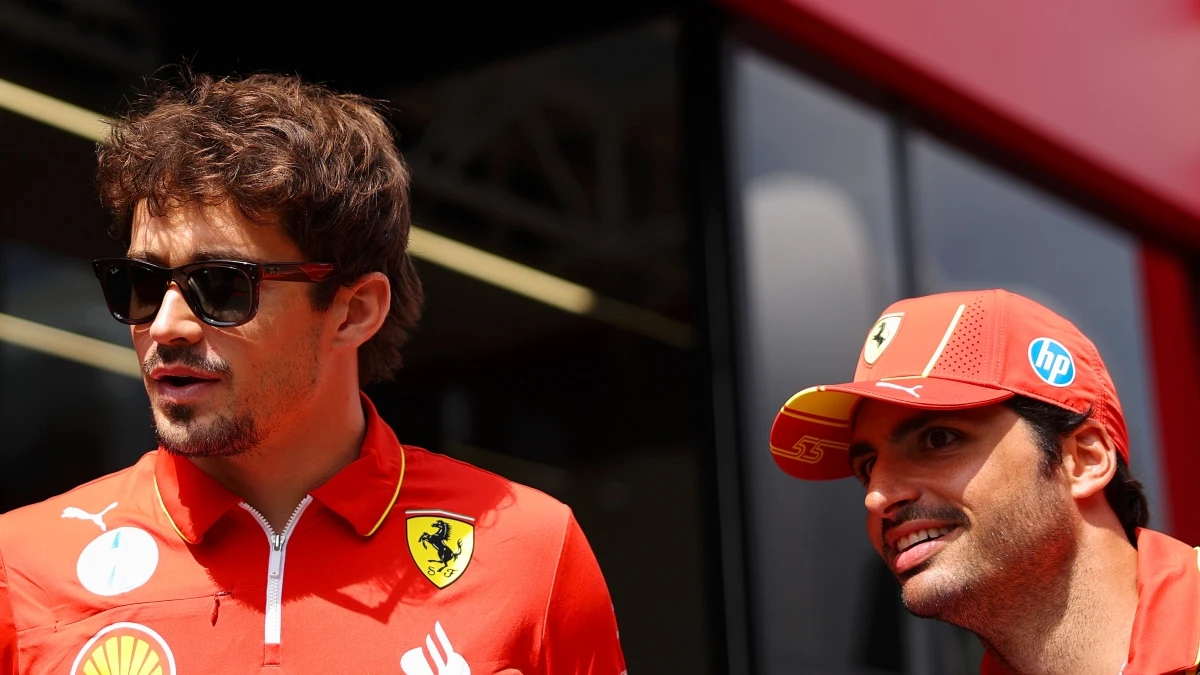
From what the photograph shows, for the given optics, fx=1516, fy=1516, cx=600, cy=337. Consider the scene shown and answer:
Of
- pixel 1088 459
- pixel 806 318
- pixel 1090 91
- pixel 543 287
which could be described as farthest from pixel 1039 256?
pixel 1088 459

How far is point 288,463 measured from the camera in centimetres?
277

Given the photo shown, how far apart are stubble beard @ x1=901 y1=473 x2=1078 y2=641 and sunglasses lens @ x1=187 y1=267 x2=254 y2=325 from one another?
1.28m

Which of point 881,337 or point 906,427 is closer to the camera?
point 906,427

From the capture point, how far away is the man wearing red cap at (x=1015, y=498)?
2.67 m

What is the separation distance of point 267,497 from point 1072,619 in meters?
1.46

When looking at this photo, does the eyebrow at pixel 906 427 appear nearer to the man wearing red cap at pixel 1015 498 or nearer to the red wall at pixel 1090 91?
the man wearing red cap at pixel 1015 498

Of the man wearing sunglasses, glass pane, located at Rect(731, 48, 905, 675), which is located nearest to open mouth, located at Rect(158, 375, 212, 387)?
the man wearing sunglasses

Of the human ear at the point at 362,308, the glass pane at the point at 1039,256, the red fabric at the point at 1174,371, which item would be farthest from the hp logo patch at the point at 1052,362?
the red fabric at the point at 1174,371

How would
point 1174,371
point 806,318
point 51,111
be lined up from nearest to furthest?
point 51,111 → point 806,318 → point 1174,371

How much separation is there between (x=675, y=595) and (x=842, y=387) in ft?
9.04

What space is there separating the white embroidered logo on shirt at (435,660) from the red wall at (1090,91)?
3.27 metres

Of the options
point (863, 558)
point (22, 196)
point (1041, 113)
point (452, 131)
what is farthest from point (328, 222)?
point (1041, 113)

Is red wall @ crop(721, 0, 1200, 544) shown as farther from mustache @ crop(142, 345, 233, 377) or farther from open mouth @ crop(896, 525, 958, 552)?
mustache @ crop(142, 345, 233, 377)

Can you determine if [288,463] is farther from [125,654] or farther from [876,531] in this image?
[876,531]
